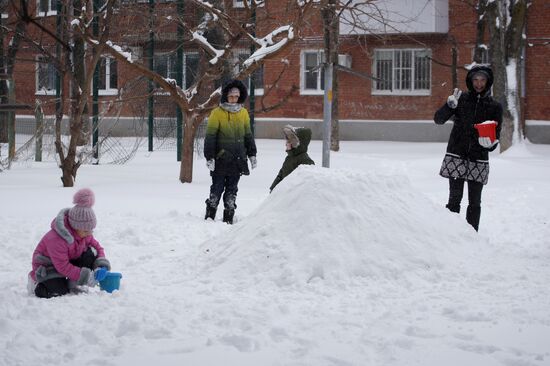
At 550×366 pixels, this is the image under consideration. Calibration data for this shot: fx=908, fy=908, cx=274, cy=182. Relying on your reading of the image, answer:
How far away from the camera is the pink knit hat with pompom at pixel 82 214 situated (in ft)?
19.9

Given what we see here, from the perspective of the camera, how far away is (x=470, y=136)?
9.01 m


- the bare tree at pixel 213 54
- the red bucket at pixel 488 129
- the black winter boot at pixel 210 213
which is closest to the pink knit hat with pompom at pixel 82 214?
the red bucket at pixel 488 129

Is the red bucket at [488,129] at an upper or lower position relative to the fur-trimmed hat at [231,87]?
lower

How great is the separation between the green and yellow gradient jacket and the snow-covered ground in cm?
71

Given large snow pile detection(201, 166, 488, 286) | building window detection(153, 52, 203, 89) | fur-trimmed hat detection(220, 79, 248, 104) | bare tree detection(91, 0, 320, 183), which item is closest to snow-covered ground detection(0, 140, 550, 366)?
large snow pile detection(201, 166, 488, 286)

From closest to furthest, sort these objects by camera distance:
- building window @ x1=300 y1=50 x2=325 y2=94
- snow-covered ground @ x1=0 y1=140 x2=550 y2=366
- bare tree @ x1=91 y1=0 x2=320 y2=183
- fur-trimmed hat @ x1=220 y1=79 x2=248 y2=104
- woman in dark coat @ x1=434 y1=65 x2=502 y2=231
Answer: snow-covered ground @ x1=0 y1=140 x2=550 y2=366
woman in dark coat @ x1=434 y1=65 x2=502 y2=231
fur-trimmed hat @ x1=220 y1=79 x2=248 y2=104
bare tree @ x1=91 y1=0 x2=320 y2=183
building window @ x1=300 y1=50 x2=325 y2=94

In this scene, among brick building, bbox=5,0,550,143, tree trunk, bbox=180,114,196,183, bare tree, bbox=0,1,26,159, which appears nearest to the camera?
tree trunk, bbox=180,114,196,183

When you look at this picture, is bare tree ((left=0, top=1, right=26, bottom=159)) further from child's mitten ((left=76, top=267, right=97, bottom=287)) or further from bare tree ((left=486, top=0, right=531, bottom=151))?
bare tree ((left=486, top=0, right=531, bottom=151))

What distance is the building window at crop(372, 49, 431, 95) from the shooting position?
3091 cm

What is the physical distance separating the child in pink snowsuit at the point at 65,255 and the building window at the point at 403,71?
2561 cm

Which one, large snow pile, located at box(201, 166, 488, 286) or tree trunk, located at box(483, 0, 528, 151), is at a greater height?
tree trunk, located at box(483, 0, 528, 151)

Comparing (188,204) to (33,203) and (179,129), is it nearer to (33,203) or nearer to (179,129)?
(33,203)

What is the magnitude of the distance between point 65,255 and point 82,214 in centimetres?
31

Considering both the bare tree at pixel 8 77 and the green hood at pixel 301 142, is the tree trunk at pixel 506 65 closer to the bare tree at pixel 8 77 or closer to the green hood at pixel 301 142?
the bare tree at pixel 8 77
